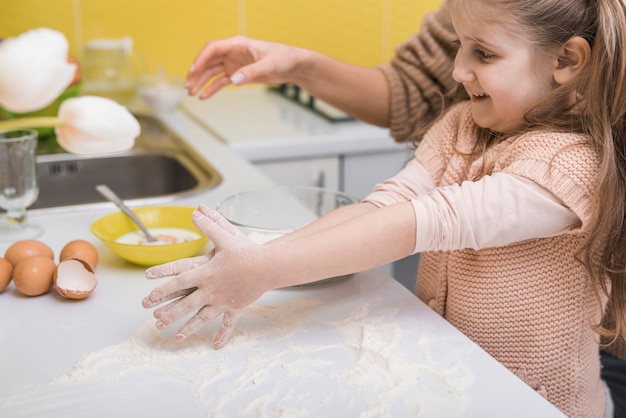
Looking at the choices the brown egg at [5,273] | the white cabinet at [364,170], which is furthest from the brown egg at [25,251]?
the white cabinet at [364,170]

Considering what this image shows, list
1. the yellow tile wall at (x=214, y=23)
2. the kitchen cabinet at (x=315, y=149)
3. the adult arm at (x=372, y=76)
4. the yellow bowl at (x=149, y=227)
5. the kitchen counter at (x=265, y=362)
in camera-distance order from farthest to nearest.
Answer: the yellow tile wall at (x=214, y=23) → the kitchen cabinet at (x=315, y=149) → the adult arm at (x=372, y=76) → the yellow bowl at (x=149, y=227) → the kitchen counter at (x=265, y=362)

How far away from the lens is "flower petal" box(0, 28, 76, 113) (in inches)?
34.2

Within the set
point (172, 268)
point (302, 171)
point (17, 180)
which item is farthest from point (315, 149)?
point (172, 268)

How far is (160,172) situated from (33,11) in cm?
71

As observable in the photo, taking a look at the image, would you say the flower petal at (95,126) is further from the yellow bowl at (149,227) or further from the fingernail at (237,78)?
the fingernail at (237,78)

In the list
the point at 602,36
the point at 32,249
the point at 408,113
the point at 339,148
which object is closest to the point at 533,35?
the point at 602,36

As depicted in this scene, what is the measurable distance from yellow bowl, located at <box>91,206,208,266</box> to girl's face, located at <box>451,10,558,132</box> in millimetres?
475

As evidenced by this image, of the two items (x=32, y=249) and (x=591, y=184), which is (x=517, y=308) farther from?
(x=32, y=249)

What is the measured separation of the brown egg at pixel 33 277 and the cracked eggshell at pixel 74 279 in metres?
0.01

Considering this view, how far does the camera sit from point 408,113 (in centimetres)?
164

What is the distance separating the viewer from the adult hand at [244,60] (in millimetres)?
1422

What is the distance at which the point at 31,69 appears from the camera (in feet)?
2.89

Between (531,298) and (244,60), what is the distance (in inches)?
28.0

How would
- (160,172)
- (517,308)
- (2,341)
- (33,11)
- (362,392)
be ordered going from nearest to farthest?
(362,392), (2,341), (517,308), (160,172), (33,11)
